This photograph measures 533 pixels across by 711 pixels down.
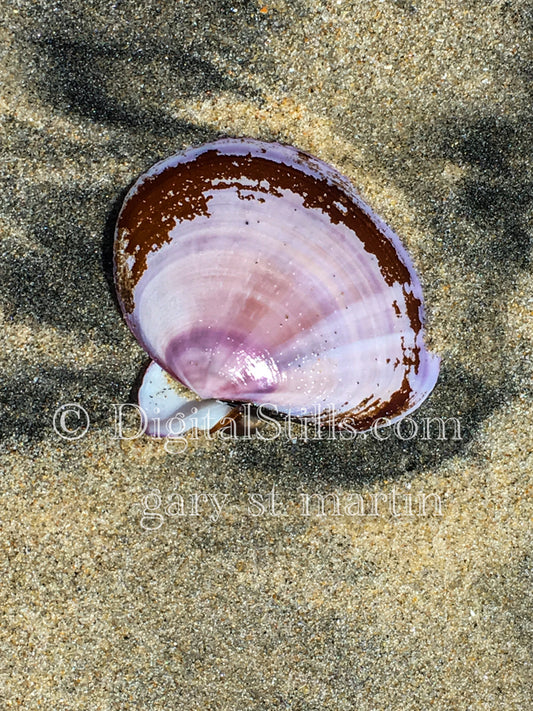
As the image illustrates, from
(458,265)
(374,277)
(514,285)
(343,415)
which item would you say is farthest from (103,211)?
(514,285)

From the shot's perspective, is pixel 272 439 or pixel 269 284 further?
pixel 272 439

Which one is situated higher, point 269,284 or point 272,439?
point 269,284

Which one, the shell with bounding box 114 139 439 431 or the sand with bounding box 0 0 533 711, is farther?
the sand with bounding box 0 0 533 711

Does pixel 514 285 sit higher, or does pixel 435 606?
pixel 514 285

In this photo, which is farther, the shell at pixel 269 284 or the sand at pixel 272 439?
the sand at pixel 272 439

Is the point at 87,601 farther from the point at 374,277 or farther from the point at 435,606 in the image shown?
the point at 374,277
